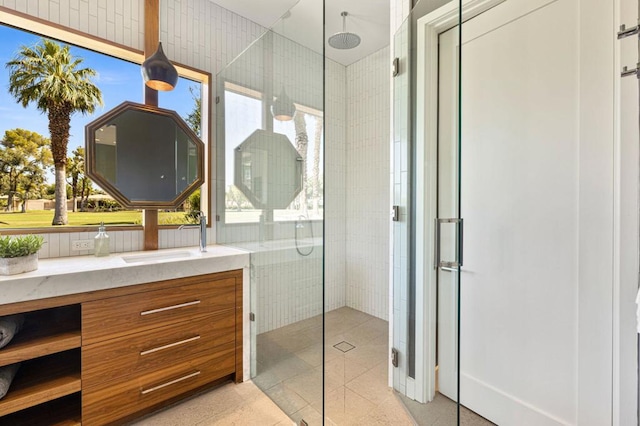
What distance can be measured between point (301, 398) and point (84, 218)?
6.14ft

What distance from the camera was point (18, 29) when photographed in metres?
1.74

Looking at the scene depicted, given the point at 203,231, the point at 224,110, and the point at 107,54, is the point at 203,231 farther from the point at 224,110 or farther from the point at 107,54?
the point at 107,54

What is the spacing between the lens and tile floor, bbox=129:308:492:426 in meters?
1.56

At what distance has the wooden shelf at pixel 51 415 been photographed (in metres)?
1.45

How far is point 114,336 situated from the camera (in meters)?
1.54

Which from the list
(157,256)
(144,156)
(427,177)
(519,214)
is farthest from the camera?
(144,156)

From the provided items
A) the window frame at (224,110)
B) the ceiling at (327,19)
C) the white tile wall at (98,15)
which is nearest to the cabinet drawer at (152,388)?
the window frame at (224,110)

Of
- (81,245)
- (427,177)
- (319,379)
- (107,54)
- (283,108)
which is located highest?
(107,54)

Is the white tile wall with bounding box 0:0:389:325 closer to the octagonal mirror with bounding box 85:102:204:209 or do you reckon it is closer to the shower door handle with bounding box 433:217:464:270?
the octagonal mirror with bounding box 85:102:204:209

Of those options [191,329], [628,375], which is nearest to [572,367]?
[628,375]

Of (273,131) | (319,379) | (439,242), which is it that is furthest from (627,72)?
(319,379)

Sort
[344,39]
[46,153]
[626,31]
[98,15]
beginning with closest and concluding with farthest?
[626,31], [46,153], [98,15], [344,39]

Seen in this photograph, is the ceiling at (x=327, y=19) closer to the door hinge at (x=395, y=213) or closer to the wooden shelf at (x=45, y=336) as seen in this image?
the door hinge at (x=395, y=213)

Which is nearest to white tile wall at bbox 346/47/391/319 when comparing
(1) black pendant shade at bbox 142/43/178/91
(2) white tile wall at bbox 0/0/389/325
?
(2) white tile wall at bbox 0/0/389/325
